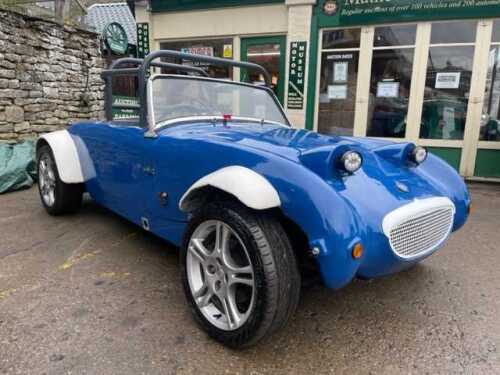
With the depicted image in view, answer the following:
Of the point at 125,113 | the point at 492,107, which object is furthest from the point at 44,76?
the point at 492,107

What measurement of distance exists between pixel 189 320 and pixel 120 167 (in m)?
1.43

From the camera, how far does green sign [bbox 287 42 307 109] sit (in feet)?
24.2

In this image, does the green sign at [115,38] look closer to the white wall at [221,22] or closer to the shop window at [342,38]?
the white wall at [221,22]

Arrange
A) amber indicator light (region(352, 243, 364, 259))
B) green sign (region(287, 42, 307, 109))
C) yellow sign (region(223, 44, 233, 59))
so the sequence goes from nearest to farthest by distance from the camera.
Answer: amber indicator light (region(352, 243, 364, 259)), green sign (region(287, 42, 307, 109)), yellow sign (region(223, 44, 233, 59))

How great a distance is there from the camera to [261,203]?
1.78 metres

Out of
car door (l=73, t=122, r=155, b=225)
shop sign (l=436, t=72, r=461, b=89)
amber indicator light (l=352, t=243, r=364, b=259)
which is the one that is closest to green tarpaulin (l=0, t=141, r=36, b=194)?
car door (l=73, t=122, r=155, b=225)

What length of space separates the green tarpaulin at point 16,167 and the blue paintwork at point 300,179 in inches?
109

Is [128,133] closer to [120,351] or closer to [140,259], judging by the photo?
[140,259]

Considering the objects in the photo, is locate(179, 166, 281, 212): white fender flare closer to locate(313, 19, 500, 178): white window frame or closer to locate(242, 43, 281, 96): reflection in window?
locate(313, 19, 500, 178): white window frame

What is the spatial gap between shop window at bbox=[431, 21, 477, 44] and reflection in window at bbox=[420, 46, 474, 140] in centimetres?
14

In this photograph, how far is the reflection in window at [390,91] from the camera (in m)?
6.98

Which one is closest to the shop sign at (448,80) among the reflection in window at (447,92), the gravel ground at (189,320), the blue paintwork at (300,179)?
the reflection in window at (447,92)

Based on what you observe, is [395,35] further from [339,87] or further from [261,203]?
[261,203]

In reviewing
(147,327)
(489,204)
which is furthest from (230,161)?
(489,204)
